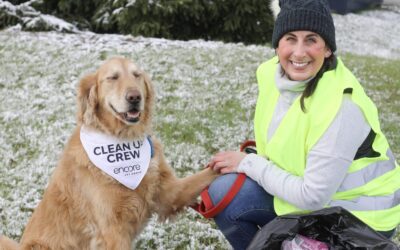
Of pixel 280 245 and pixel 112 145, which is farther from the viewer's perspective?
pixel 112 145

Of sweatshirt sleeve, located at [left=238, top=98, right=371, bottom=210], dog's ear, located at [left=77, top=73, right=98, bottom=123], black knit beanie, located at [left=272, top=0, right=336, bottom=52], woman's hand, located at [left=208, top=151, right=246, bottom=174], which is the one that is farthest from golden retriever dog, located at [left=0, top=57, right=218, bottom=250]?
black knit beanie, located at [left=272, top=0, right=336, bottom=52]

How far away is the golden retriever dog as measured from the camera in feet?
9.89

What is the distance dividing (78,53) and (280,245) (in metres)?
7.51

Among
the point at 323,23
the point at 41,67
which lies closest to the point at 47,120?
the point at 41,67

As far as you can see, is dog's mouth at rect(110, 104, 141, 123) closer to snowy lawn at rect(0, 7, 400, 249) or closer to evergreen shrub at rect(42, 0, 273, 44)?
snowy lawn at rect(0, 7, 400, 249)

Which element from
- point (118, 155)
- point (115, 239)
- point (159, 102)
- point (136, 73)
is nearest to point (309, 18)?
point (136, 73)

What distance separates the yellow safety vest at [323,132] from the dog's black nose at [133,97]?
0.85 m

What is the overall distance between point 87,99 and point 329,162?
1.55 meters

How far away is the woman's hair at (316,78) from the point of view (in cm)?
256

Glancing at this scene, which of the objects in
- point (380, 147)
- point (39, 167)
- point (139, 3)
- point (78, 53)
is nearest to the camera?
point (380, 147)

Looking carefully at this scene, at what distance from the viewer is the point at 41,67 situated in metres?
8.47

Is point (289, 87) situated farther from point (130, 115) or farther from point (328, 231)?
point (130, 115)

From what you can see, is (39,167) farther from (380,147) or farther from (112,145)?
(380,147)

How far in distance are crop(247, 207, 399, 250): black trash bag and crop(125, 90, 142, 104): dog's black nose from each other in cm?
114
